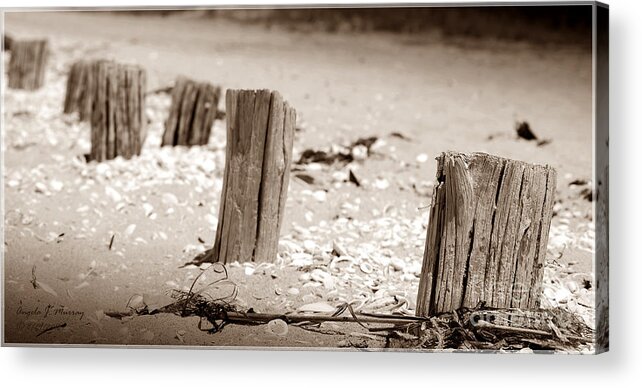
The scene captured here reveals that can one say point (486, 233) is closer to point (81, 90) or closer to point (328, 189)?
point (328, 189)

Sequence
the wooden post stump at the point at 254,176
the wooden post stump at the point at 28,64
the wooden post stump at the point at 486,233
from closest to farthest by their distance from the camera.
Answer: the wooden post stump at the point at 486,233
the wooden post stump at the point at 254,176
the wooden post stump at the point at 28,64

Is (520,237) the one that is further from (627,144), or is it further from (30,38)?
(30,38)

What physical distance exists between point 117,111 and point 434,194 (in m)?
1.13

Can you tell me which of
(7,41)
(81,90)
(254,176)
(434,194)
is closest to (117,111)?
(81,90)

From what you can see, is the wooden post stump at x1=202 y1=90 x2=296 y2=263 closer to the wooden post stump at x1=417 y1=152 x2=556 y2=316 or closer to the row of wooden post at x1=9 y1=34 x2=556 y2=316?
the row of wooden post at x1=9 y1=34 x2=556 y2=316

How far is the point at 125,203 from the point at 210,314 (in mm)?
456

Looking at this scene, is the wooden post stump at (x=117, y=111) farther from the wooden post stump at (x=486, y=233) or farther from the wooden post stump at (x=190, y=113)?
the wooden post stump at (x=486, y=233)

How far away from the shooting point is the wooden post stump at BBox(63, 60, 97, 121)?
320 cm

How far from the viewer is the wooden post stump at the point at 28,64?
3.25 meters

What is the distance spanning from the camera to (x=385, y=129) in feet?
9.76

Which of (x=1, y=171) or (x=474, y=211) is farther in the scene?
(x=1, y=171)

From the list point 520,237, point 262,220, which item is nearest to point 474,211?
point 520,237

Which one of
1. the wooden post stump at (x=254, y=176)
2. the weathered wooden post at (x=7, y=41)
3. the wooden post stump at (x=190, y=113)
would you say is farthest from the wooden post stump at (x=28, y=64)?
the wooden post stump at (x=254, y=176)

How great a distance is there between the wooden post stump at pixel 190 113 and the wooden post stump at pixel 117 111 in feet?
0.33
